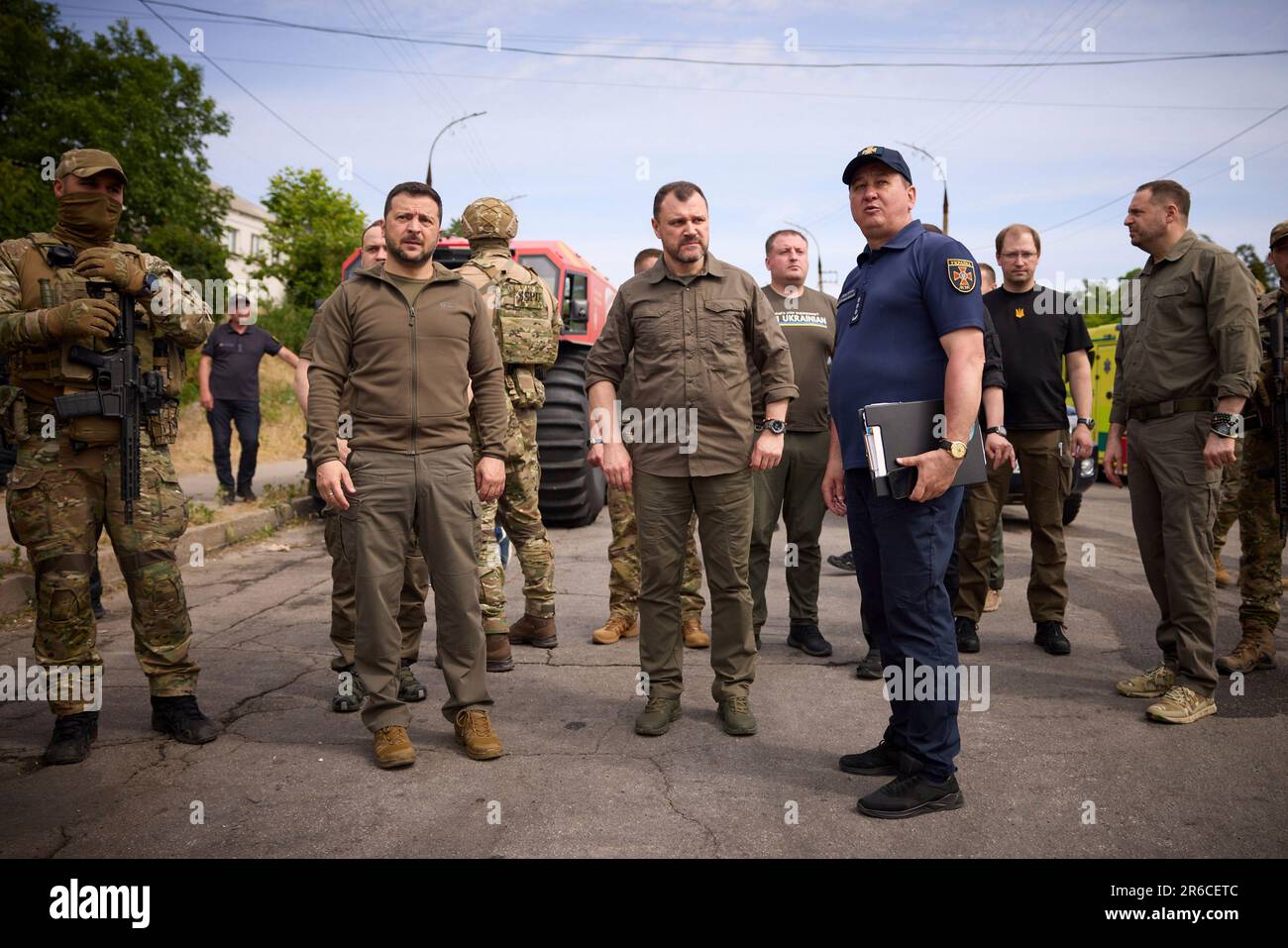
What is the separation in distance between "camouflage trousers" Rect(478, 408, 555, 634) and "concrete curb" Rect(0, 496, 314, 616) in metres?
1.80

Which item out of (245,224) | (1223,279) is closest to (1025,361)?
(1223,279)

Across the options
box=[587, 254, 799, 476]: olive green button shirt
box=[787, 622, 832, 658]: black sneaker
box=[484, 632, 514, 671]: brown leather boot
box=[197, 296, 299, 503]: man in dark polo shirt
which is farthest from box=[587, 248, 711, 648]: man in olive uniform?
box=[197, 296, 299, 503]: man in dark polo shirt

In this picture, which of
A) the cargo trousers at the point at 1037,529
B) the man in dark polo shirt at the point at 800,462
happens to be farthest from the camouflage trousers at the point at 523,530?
the cargo trousers at the point at 1037,529

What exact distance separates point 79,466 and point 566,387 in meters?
5.18

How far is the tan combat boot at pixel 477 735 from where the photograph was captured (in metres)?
3.69

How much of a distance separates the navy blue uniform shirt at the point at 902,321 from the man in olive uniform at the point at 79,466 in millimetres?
2812

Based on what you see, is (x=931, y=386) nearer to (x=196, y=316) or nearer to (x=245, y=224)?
(x=196, y=316)

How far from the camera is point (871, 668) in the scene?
15.8 ft

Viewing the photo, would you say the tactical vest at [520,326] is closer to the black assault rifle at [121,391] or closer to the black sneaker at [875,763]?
the black assault rifle at [121,391]

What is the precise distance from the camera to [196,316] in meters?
4.07

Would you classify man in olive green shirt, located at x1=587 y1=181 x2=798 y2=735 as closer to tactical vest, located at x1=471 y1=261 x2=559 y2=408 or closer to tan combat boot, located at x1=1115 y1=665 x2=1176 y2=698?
tactical vest, located at x1=471 y1=261 x2=559 y2=408

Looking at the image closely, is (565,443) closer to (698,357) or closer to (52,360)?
(698,357)

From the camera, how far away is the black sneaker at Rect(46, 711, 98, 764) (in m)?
3.62

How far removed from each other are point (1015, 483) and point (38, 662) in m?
7.65
